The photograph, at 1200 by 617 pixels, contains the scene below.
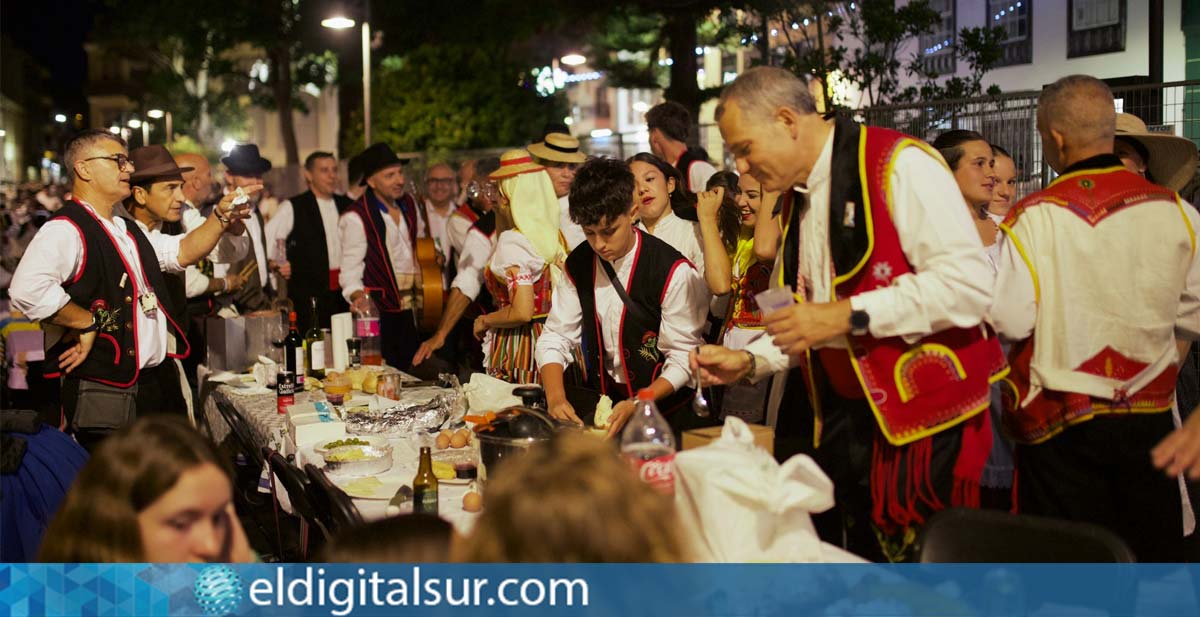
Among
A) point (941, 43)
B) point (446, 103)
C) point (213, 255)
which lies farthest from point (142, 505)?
point (446, 103)

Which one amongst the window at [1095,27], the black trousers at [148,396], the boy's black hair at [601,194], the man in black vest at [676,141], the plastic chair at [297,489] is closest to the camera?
the plastic chair at [297,489]

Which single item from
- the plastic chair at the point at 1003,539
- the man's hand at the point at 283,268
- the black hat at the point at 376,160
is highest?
the black hat at the point at 376,160

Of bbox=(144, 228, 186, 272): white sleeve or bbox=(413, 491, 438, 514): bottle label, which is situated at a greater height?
bbox=(144, 228, 186, 272): white sleeve

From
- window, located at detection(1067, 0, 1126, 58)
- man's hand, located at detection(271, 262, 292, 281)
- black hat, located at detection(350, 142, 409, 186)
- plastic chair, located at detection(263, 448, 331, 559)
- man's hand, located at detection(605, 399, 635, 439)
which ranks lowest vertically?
plastic chair, located at detection(263, 448, 331, 559)

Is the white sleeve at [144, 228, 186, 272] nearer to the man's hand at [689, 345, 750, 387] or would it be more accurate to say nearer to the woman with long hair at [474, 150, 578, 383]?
the woman with long hair at [474, 150, 578, 383]

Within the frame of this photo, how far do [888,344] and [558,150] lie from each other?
→ 316cm

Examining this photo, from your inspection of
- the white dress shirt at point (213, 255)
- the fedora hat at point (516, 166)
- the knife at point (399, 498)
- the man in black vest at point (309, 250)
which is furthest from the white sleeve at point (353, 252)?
the knife at point (399, 498)

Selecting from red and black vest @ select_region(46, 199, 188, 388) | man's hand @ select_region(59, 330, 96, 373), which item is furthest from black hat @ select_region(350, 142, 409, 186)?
man's hand @ select_region(59, 330, 96, 373)

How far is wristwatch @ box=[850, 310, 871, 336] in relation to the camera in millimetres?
2494

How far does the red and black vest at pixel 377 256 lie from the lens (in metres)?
7.34

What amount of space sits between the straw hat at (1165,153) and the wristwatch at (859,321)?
6.91ft

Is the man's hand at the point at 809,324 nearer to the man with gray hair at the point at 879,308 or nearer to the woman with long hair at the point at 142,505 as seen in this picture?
the man with gray hair at the point at 879,308

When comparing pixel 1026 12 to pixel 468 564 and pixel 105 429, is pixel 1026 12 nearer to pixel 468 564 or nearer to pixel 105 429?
pixel 105 429

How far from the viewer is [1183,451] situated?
7.66ft
